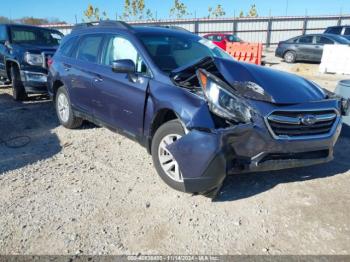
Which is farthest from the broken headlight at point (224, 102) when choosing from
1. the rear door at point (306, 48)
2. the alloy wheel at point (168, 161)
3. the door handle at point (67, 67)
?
the rear door at point (306, 48)

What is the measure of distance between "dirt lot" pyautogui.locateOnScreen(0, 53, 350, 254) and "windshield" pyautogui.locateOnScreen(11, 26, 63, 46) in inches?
184

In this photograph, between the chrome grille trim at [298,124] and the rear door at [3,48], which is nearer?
the chrome grille trim at [298,124]

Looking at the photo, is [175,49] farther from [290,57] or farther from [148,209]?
[290,57]

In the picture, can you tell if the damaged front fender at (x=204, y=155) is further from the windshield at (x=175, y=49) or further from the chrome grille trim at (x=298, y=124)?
the windshield at (x=175, y=49)

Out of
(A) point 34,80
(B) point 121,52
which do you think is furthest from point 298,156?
(A) point 34,80

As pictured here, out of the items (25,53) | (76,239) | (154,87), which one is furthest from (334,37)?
(76,239)

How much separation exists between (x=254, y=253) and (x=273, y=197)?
98cm

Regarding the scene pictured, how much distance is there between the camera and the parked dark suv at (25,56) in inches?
296

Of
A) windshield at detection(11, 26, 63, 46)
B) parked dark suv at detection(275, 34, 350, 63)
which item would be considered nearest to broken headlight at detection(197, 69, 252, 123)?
windshield at detection(11, 26, 63, 46)

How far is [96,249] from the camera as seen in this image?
9.11ft

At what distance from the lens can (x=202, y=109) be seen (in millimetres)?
3178

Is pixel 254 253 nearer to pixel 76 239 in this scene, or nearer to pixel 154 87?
pixel 76 239

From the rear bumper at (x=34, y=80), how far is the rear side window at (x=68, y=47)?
186cm

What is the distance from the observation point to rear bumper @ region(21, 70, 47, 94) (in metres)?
7.50
